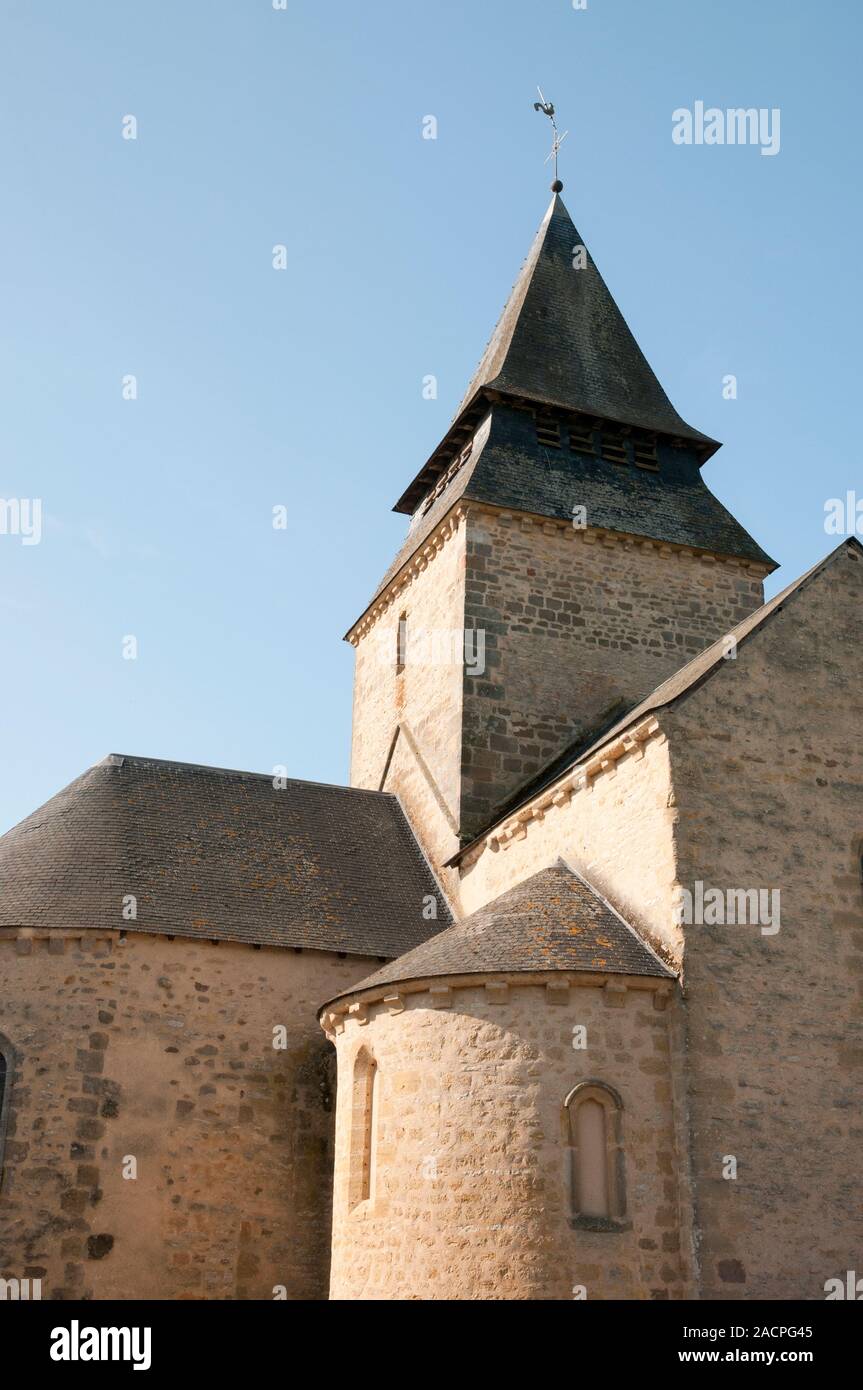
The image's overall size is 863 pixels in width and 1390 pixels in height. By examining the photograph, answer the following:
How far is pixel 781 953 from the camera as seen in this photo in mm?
12539

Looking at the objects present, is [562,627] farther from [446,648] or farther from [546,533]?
[446,648]

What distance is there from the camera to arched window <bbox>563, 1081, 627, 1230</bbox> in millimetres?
11328

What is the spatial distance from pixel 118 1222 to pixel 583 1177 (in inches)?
208

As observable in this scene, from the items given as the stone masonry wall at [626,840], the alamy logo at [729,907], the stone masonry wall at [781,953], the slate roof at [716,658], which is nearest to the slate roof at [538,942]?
the stone masonry wall at [626,840]

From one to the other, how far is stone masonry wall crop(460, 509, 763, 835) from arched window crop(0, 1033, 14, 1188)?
6.50m

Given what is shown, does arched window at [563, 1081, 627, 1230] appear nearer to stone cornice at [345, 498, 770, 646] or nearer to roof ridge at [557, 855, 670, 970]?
roof ridge at [557, 855, 670, 970]

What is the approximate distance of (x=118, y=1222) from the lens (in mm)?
13664

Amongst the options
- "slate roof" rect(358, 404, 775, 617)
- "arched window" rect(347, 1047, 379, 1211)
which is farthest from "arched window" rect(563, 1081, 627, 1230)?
"slate roof" rect(358, 404, 775, 617)

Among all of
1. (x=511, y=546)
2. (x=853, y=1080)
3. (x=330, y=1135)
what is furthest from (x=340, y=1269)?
(x=511, y=546)

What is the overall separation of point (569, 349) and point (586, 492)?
3.54 metres
